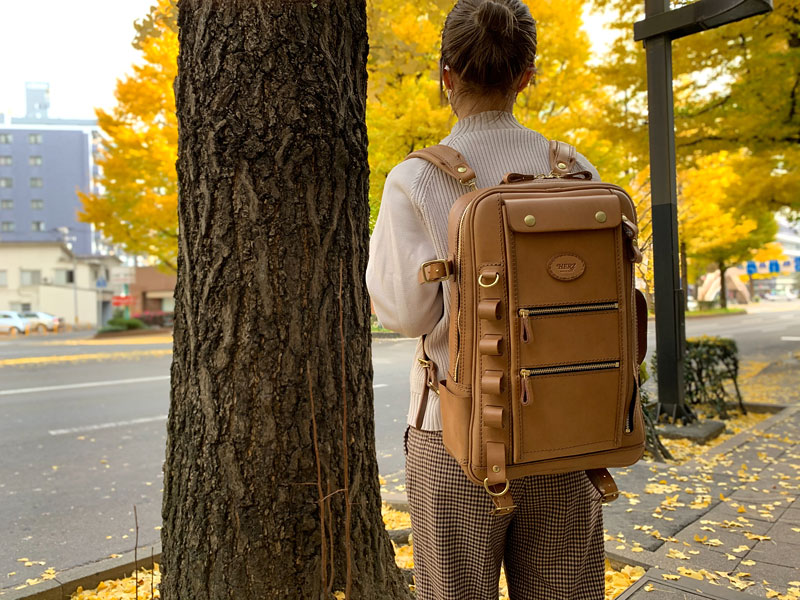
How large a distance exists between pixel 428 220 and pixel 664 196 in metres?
4.42

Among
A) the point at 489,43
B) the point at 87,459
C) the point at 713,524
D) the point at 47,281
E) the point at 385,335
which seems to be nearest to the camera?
the point at 489,43

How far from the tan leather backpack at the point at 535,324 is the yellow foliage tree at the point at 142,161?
49.6 ft

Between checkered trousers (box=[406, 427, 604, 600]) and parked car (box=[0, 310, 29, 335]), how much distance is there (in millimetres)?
37744

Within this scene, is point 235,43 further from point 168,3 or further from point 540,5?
point 540,5

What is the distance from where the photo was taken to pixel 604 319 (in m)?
1.17

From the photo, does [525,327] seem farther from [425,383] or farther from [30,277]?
[30,277]

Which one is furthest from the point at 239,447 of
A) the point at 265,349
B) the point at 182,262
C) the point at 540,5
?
the point at 540,5

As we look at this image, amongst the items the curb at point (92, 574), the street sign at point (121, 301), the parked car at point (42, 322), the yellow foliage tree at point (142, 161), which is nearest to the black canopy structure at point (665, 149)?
the curb at point (92, 574)

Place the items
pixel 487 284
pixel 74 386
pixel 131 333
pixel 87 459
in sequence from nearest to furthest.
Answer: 1. pixel 487 284
2. pixel 87 459
3. pixel 74 386
4. pixel 131 333

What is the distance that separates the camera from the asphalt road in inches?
143

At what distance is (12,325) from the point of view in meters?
33.5

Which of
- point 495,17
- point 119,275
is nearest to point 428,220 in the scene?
point 495,17

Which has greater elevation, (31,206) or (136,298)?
(31,206)

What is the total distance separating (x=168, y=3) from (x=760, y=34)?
29.2 ft
